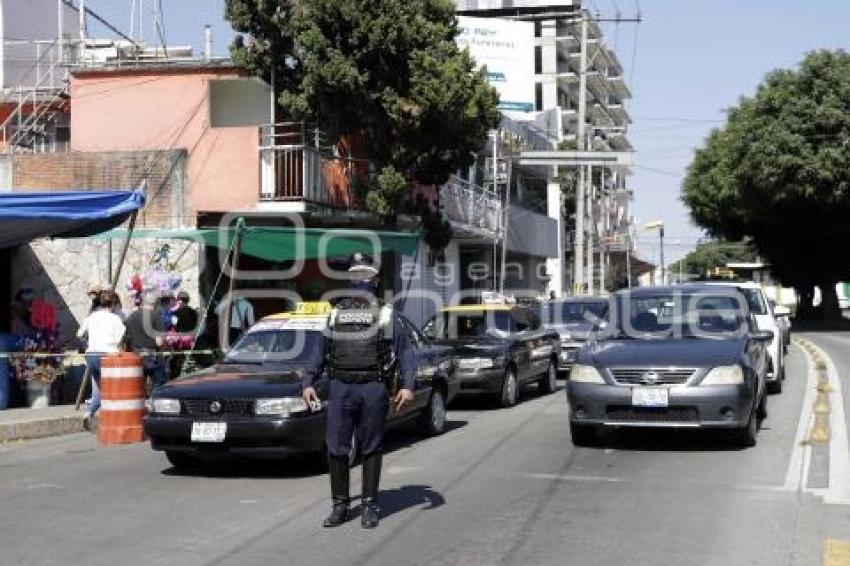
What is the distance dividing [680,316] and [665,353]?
1.66 meters

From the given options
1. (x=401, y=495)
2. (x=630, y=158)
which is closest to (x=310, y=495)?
(x=401, y=495)

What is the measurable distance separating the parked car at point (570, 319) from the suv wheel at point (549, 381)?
107 cm

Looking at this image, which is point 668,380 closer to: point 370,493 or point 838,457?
point 838,457

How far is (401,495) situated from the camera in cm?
869

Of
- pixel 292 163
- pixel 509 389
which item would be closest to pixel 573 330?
pixel 509 389

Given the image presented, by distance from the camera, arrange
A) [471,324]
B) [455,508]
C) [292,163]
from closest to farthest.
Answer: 1. [455,508]
2. [471,324]
3. [292,163]

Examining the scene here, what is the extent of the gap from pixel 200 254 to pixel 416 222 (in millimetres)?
5659

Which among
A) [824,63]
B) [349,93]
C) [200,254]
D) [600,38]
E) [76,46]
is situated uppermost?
[600,38]

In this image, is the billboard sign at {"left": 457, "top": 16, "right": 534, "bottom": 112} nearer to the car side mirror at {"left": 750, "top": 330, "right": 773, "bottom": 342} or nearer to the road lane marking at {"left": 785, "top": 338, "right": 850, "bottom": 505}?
the road lane marking at {"left": 785, "top": 338, "right": 850, "bottom": 505}

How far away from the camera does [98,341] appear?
13406 mm

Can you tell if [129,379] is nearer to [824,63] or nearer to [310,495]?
[310,495]

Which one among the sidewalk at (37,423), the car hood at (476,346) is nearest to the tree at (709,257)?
the car hood at (476,346)

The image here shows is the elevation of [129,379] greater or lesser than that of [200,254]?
lesser

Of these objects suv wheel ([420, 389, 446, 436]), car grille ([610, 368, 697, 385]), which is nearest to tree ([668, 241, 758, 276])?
suv wheel ([420, 389, 446, 436])
